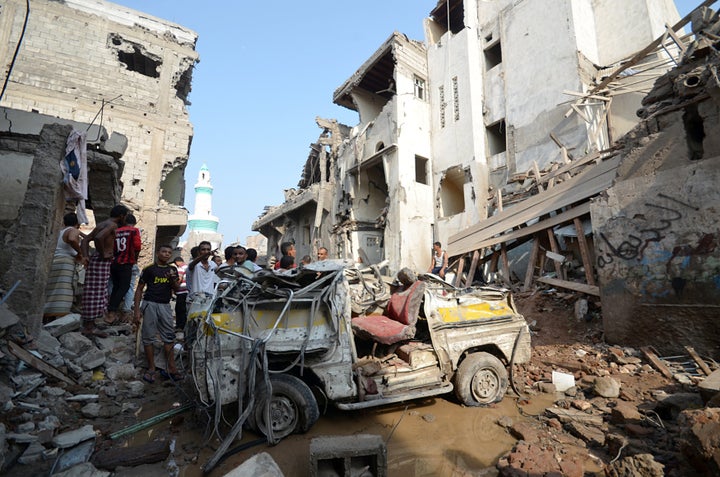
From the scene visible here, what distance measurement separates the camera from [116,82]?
48.6 ft

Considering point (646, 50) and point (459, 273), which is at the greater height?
point (646, 50)

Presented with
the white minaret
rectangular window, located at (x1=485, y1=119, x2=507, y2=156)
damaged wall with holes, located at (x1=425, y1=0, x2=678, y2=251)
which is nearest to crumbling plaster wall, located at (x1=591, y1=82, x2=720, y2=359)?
damaged wall with holes, located at (x1=425, y1=0, x2=678, y2=251)

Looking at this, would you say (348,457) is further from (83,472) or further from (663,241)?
(663,241)

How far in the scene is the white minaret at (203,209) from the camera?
3339 centimetres

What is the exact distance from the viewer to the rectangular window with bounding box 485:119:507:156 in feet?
48.9

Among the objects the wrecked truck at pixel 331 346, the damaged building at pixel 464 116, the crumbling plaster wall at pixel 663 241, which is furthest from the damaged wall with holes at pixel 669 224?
the damaged building at pixel 464 116

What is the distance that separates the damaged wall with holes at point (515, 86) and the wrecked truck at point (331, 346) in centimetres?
848

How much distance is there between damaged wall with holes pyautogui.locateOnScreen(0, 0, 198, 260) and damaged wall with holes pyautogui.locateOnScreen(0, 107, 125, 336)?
394 inches

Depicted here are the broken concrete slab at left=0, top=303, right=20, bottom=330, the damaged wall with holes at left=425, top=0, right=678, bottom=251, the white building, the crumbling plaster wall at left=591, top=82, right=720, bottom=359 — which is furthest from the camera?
the white building

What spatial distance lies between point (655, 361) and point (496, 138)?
12.4 metres

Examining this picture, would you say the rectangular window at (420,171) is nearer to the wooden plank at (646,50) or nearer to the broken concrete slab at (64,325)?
the wooden plank at (646,50)

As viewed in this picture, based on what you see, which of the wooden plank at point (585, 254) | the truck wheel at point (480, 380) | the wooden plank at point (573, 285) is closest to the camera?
the truck wheel at point (480, 380)

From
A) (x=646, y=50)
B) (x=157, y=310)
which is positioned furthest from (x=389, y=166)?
(x=157, y=310)

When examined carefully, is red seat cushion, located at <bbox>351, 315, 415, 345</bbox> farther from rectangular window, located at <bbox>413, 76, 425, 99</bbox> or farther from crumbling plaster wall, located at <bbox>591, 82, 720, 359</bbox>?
rectangular window, located at <bbox>413, 76, 425, 99</bbox>
